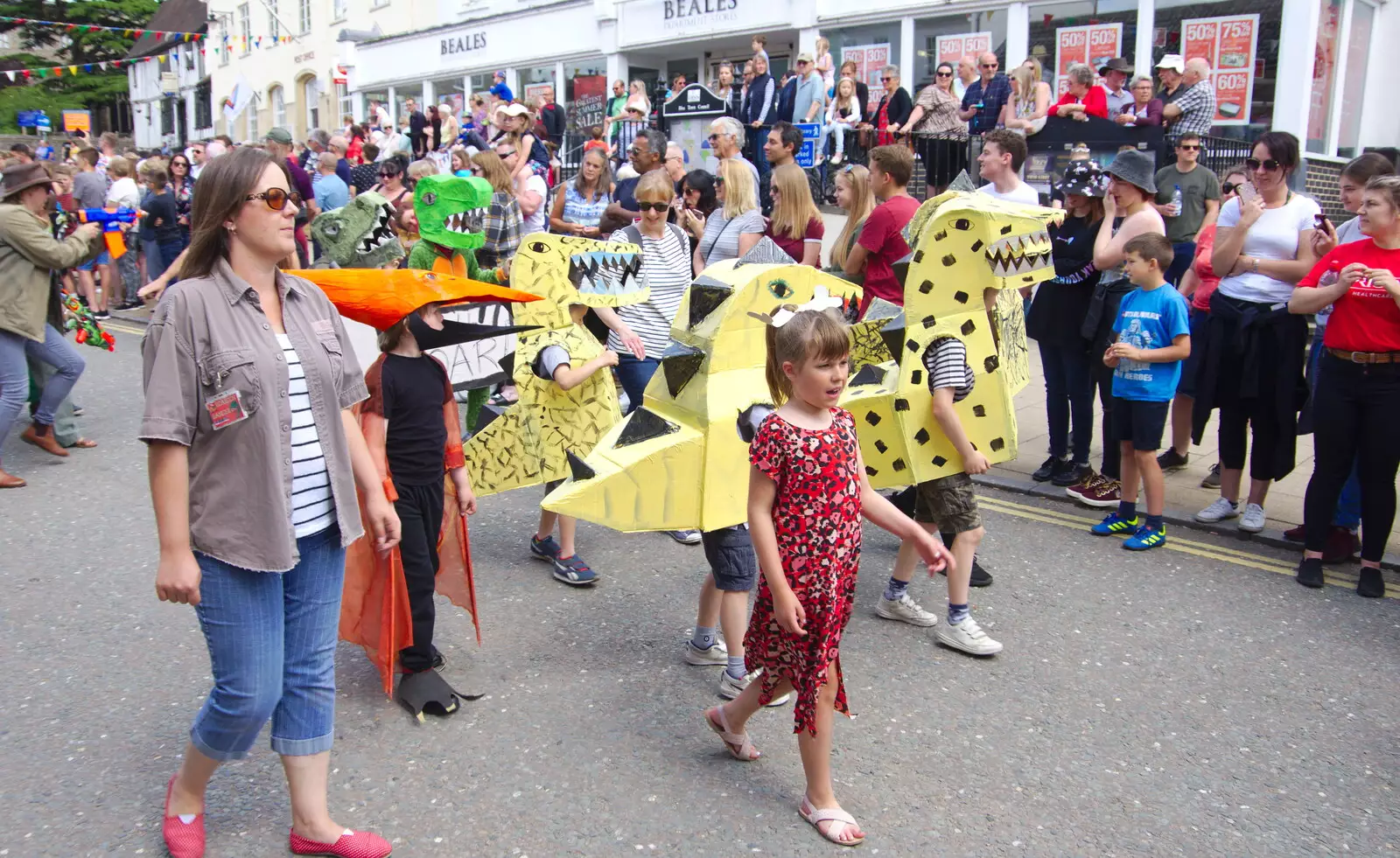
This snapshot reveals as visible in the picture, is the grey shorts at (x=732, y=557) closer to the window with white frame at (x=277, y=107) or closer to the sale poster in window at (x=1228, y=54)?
the sale poster in window at (x=1228, y=54)

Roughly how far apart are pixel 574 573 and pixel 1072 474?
11.4 ft

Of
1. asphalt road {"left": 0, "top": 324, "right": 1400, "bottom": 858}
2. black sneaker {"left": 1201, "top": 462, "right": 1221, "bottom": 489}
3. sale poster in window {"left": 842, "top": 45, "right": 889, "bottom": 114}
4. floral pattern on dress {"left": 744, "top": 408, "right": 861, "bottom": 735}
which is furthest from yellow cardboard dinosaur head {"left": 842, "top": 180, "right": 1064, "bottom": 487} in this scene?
sale poster in window {"left": 842, "top": 45, "right": 889, "bottom": 114}

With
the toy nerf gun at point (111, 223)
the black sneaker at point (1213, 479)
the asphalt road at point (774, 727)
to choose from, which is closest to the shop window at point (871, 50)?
the black sneaker at point (1213, 479)

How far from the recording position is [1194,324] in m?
6.95

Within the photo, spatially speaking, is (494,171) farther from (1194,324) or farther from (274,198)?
(274,198)

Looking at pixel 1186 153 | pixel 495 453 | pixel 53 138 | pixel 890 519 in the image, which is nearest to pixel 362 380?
pixel 890 519

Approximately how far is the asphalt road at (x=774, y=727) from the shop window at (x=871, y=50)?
11727mm

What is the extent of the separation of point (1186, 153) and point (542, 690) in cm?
715

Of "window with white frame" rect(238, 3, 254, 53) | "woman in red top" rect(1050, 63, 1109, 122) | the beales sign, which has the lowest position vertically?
"woman in red top" rect(1050, 63, 1109, 122)

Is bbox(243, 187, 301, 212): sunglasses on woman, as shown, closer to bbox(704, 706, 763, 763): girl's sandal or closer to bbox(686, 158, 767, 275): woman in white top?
bbox(704, 706, 763, 763): girl's sandal

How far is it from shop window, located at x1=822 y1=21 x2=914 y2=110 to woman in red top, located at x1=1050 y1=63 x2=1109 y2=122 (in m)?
4.29

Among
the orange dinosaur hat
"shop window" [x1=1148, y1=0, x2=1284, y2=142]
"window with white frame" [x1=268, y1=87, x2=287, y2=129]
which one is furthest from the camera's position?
"window with white frame" [x1=268, y1=87, x2=287, y2=129]

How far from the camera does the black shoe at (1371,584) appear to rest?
5.14 meters

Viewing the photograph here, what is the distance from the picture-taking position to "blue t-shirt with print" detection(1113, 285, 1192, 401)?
5.64 meters
